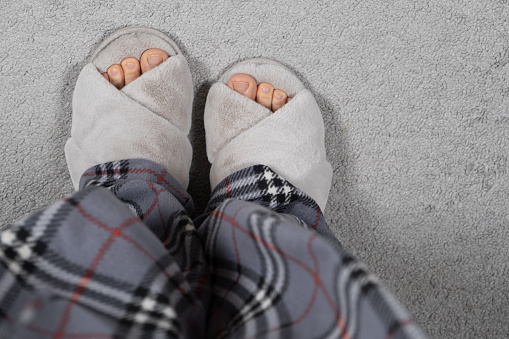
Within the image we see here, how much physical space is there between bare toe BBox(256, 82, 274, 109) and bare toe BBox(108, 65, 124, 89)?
0.24 metres

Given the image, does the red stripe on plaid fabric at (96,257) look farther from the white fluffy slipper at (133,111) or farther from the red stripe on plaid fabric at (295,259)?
the white fluffy slipper at (133,111)

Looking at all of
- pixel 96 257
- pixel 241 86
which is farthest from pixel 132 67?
pixel 96 257

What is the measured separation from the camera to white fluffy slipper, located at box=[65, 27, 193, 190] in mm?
670

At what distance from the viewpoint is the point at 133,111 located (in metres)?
0.69

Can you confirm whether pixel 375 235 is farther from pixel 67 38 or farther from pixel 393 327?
pixel 67 38

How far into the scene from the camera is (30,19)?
0.72 metres

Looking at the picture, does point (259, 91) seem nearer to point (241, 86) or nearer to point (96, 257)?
point (241, 86)

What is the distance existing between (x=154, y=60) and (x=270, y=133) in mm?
239

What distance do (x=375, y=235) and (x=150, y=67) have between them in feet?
1.68

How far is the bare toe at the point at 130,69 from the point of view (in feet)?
2.33

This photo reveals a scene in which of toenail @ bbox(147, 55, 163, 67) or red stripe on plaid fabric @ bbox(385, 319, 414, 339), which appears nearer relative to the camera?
red stripe on plaid fabric @ bbox(385, 319, 414, 339)

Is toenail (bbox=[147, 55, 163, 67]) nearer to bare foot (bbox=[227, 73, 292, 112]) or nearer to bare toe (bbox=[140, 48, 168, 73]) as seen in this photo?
bare toe (bbox=[140, 48, 168, 73])

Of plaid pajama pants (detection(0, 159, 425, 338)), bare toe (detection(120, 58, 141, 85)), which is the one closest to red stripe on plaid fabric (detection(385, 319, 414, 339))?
plaid pajama pants (detection(0, 159, 425, 338))

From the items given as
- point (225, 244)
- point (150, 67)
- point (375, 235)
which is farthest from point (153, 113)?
point (375, 235)
